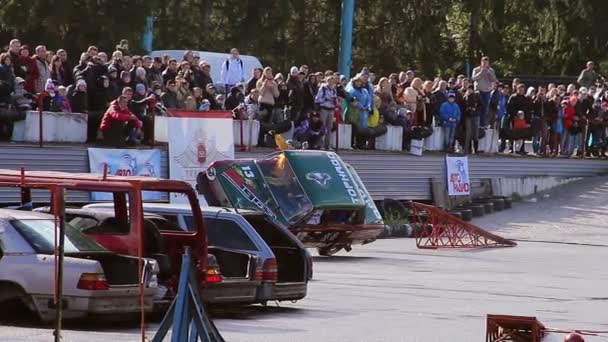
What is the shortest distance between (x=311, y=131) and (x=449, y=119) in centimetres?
562

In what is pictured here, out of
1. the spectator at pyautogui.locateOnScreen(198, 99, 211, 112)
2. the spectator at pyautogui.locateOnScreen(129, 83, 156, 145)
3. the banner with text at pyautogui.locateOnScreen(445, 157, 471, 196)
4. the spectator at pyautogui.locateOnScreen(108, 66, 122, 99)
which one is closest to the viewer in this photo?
the spectator at pyautogui.locateOnScreen(108, 66, 122, 99)

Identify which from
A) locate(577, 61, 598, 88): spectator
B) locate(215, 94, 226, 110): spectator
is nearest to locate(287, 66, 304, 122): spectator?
locate(215, 94, 226, 110): spectator

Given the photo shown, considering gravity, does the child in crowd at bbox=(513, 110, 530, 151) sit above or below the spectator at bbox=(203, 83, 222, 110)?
below

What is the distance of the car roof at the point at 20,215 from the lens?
14.7m

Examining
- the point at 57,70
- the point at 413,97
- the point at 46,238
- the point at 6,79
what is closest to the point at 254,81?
the point at 413,97

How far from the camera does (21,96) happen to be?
85.4 feet

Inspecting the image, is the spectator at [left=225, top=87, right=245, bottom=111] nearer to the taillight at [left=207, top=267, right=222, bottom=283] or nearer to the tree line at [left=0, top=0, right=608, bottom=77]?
the taillight at [left=207, top=267, right=222, bottom=283]

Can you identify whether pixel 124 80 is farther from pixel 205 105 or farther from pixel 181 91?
pixel 205 105

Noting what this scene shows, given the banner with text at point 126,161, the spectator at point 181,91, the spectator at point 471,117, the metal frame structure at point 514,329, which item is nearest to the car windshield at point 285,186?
the banner with text at point 126,161

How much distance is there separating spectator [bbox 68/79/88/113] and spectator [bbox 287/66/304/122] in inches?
218

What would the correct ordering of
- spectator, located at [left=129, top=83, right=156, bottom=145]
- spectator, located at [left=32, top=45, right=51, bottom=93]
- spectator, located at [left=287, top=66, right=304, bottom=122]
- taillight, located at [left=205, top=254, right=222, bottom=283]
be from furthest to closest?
spectator, located at [left=287, top=66, right=304, bottom=122], spectator, located at [left=129, top=83, right=156, bottom=145], spectator, located at [left=32, top=45, right=51, bottom=93], taillight, located at [left=205, top=254, right=222, bottom=283]

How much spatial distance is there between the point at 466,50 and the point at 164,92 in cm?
3178

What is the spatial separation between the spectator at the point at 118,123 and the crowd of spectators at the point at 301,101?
0.02m

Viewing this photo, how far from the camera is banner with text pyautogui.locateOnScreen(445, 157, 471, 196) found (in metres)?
36.7
